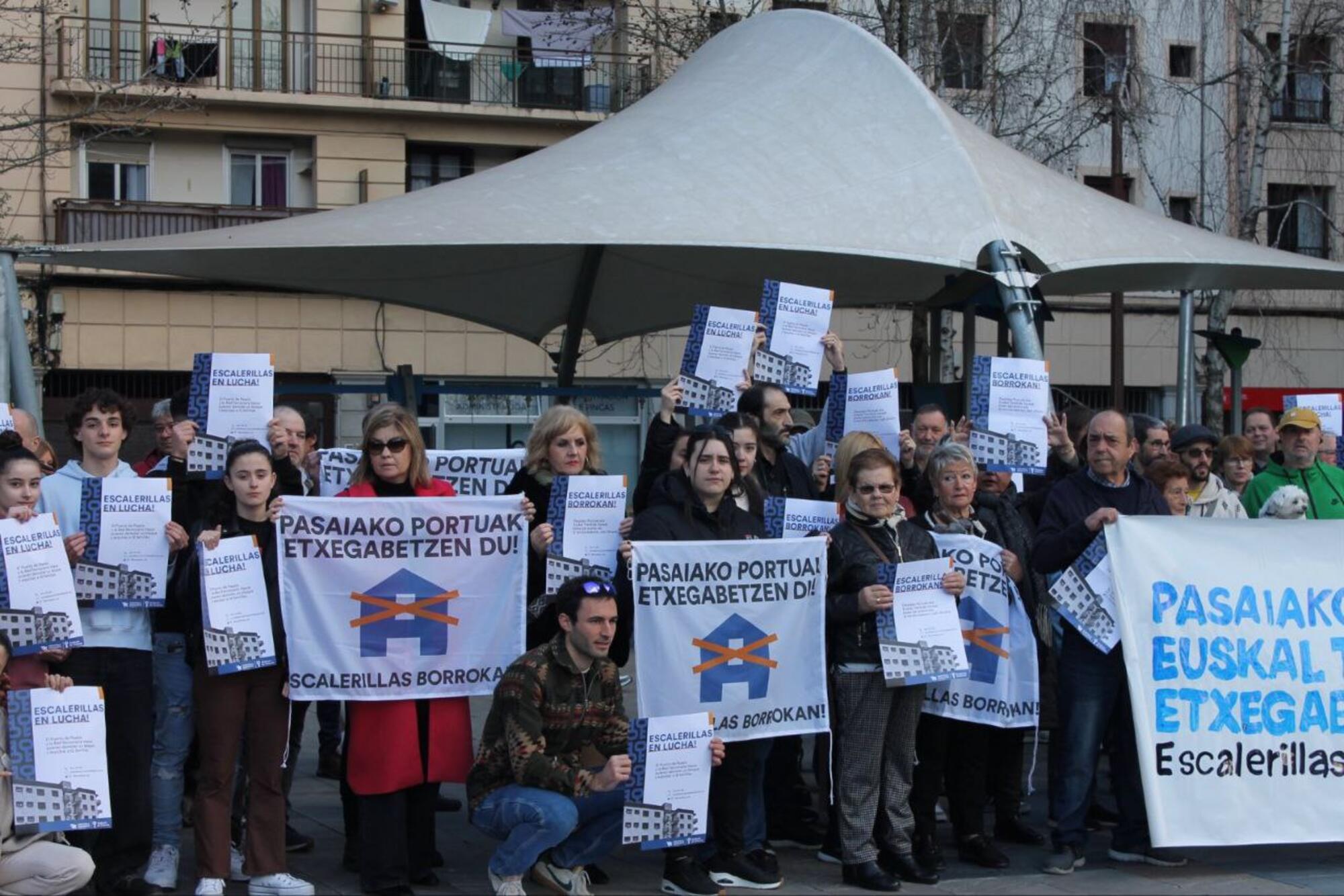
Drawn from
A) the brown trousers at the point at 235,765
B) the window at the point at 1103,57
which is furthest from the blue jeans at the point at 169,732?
the window at the point at 1103,57

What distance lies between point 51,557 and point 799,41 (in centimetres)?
760

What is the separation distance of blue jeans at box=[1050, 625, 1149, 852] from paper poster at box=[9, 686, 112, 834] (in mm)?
4031

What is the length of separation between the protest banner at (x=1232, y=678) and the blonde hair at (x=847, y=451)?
1169 millimetres

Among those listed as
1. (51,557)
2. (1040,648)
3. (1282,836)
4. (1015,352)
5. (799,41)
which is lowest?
(1282,836)

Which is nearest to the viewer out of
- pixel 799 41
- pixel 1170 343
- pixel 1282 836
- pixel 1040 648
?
pixel 1282 836

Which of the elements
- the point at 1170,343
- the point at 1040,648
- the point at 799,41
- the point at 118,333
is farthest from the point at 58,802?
the point at 1170,343

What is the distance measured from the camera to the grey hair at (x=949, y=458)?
7.70m

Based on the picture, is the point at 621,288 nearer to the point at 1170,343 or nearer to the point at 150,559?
the point at 150,559

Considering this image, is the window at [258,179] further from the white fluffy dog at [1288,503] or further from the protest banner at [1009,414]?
the white fluffy dog at [1288,503]

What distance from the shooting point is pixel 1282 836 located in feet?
24.8

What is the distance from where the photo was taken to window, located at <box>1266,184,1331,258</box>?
30.8 m

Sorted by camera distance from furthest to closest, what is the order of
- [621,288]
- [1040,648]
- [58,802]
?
[621,288] → [1040,648] → [58,802]

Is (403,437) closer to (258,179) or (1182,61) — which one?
(258,179)

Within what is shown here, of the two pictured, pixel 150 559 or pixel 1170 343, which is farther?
pixel 1170 343
